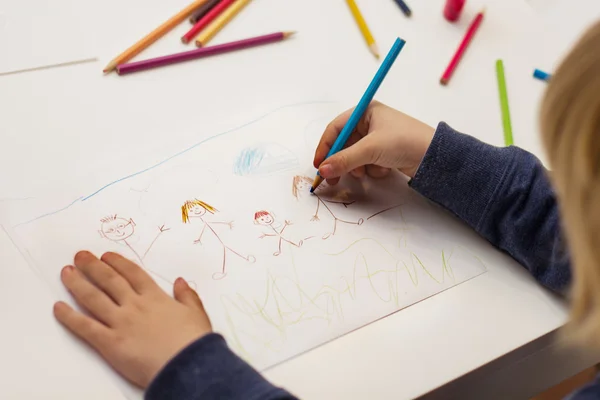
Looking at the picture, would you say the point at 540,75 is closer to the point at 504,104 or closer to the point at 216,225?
the point at 504,104

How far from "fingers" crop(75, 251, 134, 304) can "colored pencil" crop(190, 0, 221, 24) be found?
0.31 metres

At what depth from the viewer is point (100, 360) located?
42cm

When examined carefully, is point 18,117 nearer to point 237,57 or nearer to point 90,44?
point 90,44

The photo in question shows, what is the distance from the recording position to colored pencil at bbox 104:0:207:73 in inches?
23.1

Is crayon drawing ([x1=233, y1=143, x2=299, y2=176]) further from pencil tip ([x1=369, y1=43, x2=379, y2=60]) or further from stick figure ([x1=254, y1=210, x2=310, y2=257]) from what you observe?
pencil tip ([x1=369, y1=43, x2=379, y2=60])

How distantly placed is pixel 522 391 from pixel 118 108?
0.51 m

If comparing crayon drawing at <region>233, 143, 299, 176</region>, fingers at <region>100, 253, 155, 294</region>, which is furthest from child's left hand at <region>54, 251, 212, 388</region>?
crayon drawing at <region>233, 143, 299, 176</region>

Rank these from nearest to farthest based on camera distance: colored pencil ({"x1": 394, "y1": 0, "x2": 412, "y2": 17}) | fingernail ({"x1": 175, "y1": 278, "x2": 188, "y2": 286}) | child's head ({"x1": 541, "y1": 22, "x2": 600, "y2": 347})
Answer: child's head ({"x1": 541, "y1": 22, "x2": 600, "y2": 347}), fingernail ({"x1": 175, "y1": 278, "x2": 188, "y2": 286}), colored pencil ({"x1": 394, "y1": 0, "x2": 412, "y2": 17})

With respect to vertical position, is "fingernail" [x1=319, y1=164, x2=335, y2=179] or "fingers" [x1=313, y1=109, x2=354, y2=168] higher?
"fingers" [x1=313, y1=109, x2=354, y2=168]

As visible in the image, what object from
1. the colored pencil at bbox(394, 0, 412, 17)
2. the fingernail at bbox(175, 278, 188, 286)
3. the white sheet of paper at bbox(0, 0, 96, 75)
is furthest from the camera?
the colored pencil at bbox(394, 0, 412, 17)

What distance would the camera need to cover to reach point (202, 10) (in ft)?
2.12

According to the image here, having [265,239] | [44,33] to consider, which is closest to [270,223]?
[265,239]

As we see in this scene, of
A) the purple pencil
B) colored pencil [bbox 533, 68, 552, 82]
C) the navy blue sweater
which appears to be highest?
the purple pencil

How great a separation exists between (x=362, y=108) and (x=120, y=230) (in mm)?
251
